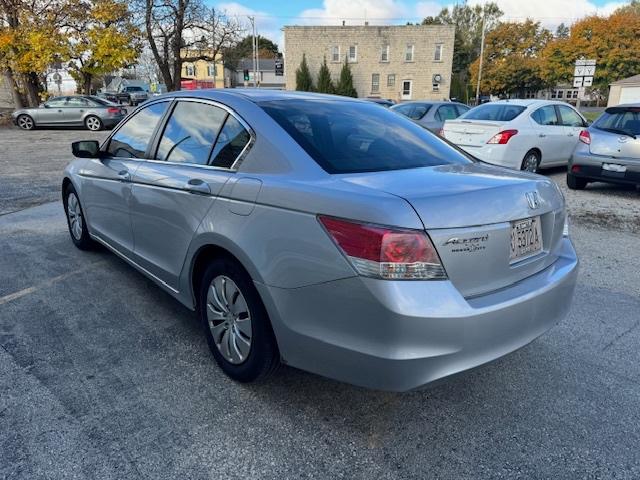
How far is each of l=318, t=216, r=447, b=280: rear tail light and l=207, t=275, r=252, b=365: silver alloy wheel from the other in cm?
82

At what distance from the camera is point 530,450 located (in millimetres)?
2322

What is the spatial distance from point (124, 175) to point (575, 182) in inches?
304

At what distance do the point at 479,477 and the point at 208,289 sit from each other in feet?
5.65

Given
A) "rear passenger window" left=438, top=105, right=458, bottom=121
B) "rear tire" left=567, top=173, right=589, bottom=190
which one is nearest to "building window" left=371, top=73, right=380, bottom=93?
"rear passenger window" left=438, top=105, right=458, bottom=121

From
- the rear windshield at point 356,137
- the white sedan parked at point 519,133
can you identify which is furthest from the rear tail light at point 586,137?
the rear windshield at point 356,137

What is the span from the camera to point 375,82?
49.6 meters

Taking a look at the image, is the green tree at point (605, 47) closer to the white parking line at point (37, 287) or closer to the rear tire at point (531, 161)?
the rear tire at point (531, 161)

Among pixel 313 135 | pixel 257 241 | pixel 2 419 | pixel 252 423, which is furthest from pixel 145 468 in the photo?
pixel 313 135

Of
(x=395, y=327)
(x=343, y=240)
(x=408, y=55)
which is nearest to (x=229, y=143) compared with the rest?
(x=343, y=240)

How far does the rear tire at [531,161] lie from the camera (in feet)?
30.8

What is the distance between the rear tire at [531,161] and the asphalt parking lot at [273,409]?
5835mm

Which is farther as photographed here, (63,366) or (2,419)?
(63,366)

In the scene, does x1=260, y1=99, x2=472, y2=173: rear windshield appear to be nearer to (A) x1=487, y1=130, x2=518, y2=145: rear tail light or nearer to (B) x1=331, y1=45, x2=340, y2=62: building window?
(A) x1=487, y1=130, x2=518, y2=145: rear tail light

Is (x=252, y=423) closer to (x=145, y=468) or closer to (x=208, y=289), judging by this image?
(x=145, y=468)
